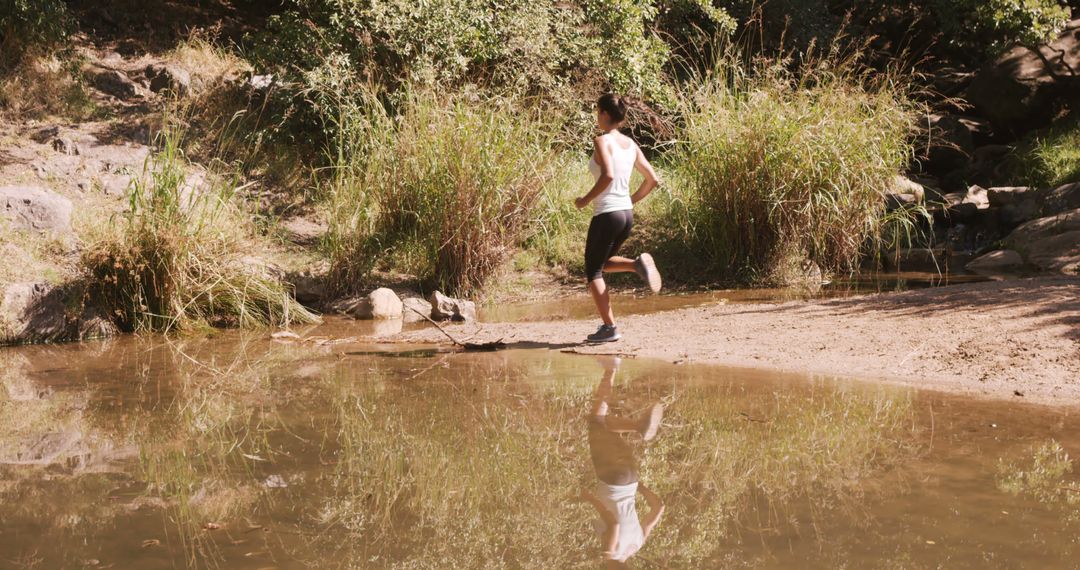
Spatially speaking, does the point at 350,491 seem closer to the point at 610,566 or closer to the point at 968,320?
the point at 610,566

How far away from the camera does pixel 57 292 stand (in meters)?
8.26

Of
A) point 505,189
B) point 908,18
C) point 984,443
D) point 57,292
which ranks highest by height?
point 908,18

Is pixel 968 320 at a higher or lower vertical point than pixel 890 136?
lower

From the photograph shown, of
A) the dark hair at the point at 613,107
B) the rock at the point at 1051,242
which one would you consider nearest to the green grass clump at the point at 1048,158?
the rock at the point at 1051,242

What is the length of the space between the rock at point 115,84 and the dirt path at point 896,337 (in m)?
8.34

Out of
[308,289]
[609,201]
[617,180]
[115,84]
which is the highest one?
[115,84]

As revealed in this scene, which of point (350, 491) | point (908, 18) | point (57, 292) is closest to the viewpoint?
point (350, 491)

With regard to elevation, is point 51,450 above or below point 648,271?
below

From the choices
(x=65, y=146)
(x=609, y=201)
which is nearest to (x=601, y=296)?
(x=609, y=201)

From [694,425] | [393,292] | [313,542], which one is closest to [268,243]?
[393,292]

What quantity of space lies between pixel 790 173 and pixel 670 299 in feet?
6.26

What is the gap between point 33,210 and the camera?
381 inches

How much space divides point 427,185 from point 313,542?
6.68m

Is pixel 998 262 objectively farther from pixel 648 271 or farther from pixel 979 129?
pixel 648 271
